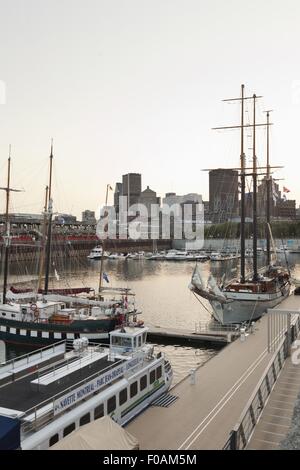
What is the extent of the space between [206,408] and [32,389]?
774 cm

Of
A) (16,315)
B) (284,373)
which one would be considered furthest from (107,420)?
(16,315)

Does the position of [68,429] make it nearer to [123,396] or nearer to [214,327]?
[123,396]

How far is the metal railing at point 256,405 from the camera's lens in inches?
544

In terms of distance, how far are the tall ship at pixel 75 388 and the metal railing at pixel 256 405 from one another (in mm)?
5880

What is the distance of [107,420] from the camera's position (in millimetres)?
14172

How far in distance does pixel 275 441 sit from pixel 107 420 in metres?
5.78

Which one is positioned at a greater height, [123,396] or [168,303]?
[123,396]

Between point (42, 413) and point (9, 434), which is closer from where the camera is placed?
point (9, 434)

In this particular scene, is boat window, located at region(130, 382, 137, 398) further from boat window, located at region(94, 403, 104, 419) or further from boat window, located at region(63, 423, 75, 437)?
boat window, located at region(63, 423, 75, 437)

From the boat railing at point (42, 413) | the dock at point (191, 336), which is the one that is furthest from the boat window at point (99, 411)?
the dock at point (191, 336)

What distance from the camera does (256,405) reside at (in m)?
17.0

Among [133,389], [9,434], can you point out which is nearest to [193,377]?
[133,389]

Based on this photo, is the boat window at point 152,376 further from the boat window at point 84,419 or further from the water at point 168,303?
the water at point 168,303

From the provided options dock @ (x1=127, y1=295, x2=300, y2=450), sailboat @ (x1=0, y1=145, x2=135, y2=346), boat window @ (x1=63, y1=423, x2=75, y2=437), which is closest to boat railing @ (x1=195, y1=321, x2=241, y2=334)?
sailboat @ (x1=0, y1=145, x2=135, y2=346)
